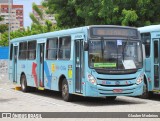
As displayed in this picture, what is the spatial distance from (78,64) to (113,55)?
1.42 meters

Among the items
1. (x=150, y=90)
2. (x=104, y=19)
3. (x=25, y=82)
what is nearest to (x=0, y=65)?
(x=104, y=19)

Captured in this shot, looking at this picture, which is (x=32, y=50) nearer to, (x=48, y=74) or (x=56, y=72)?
(x=48, y=74)

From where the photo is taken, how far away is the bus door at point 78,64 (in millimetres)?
Result: 15266

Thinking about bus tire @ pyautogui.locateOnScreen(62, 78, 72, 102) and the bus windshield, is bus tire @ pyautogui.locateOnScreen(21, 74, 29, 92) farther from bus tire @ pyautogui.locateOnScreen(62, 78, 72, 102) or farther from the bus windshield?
the bus windshield

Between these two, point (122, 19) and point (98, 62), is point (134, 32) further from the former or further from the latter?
point (122, 19)

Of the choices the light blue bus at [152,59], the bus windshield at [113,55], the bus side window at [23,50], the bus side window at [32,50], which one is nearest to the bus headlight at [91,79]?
the bus windshield at [113,55]

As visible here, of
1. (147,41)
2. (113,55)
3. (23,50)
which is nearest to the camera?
(113,55)

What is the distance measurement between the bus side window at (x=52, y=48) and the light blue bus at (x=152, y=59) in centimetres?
370

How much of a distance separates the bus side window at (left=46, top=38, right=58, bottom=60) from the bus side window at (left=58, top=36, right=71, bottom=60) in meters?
0.50

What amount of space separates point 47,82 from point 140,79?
475 cm

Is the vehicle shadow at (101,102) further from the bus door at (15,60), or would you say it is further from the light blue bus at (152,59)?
the bus door at (15,60)

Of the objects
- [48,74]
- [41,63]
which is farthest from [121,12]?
[48,74]

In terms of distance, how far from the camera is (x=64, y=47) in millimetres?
16688

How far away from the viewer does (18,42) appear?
22625 millimetres
